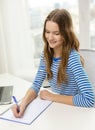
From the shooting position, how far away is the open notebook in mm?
1173

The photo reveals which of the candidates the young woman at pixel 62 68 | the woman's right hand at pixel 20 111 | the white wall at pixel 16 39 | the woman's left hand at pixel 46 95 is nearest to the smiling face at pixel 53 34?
the young woman at pixel 62 68

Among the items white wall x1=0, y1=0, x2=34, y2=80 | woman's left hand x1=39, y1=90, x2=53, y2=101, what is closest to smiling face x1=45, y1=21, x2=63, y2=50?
woman's left hand x1=39, y1=90, x2=53, y2=101

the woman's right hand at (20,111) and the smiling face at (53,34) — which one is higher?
the smiling face at (53,34)

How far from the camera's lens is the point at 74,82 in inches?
57.3

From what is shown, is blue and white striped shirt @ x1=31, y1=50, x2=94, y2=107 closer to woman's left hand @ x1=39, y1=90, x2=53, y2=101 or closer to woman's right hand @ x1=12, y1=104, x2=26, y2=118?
woman's left hand @ x1=39, y1=90, x2=53, y2=101

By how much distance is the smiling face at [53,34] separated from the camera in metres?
1.40

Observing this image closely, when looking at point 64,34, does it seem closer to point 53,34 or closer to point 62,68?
point 53,34

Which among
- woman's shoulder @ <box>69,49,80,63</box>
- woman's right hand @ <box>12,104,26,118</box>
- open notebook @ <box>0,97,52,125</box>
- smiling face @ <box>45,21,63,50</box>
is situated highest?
smiling face @ <box>45,21,63,50</box>

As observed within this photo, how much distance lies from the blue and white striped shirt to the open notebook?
153 mm

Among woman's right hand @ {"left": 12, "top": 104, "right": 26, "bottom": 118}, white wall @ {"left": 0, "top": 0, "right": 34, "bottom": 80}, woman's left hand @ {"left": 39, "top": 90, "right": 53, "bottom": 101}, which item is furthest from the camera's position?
white wall @ {"left": 0, "top": 0, "right": 34, "bottom": 80}

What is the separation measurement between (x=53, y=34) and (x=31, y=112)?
1.63 ft

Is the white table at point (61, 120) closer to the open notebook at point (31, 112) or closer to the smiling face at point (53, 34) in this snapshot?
the open notebook at point (31, 112)

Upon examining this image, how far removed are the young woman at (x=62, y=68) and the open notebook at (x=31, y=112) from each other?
3 centimetres

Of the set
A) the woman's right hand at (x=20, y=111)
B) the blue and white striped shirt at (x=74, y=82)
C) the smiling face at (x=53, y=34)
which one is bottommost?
the woman's right hand at (x=20, y=111)
